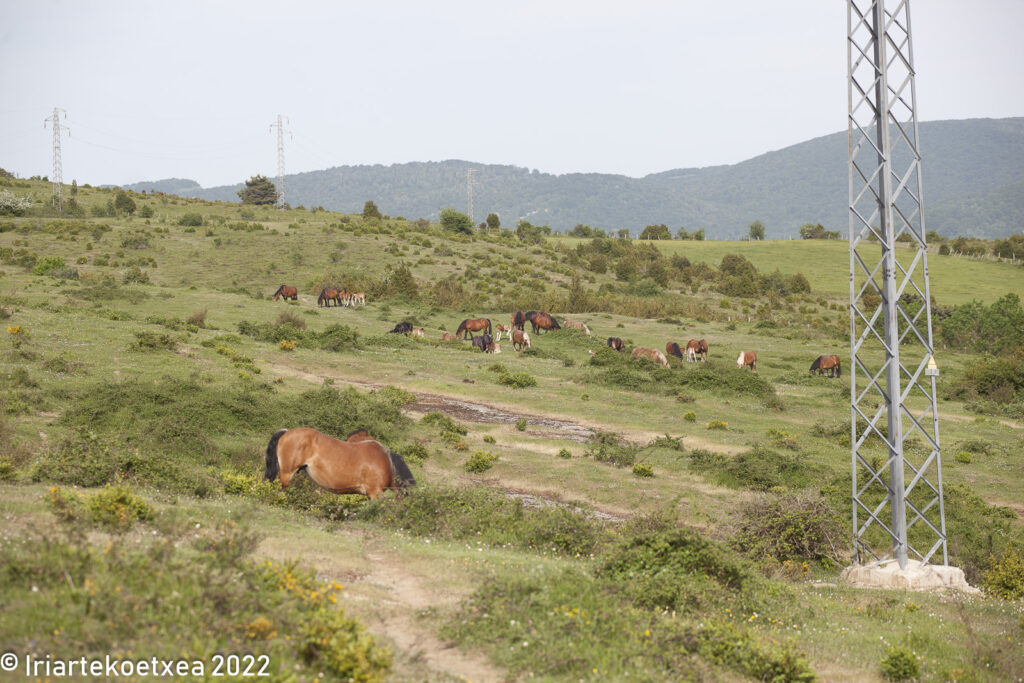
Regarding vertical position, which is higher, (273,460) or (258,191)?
(258,191)

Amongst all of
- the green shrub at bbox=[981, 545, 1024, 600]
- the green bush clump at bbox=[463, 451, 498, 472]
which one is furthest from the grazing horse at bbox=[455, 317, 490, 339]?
the green shrub at bbox=[981, 545, 1024, 600]

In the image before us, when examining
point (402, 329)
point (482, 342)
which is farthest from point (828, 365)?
point (402, 329)

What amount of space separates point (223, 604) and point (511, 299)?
5336cm

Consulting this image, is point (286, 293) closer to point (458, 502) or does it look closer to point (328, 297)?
point (328, 297)

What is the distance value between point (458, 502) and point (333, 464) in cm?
255

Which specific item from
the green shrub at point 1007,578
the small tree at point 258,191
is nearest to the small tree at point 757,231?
the small tree at point 258,191

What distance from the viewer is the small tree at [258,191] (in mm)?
113250

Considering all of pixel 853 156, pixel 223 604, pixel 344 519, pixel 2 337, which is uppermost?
pixel 853 156

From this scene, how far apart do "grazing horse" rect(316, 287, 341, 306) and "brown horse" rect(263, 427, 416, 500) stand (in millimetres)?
36968

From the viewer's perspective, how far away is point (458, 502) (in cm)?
1390

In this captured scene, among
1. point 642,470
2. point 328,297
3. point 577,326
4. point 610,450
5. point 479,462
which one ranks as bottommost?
point 642,470

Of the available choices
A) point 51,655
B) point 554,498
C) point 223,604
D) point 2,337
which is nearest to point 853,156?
point 554,498

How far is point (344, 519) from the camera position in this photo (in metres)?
12.9

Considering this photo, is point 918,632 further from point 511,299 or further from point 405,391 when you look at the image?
point 511,299
